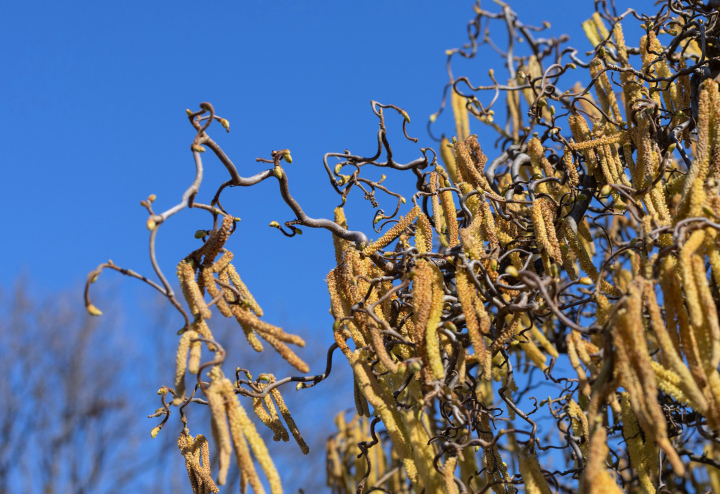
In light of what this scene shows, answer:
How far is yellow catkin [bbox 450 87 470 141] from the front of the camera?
6.90 ft

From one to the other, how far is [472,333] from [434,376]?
0.10m

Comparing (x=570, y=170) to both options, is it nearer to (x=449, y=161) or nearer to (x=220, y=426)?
(x=449, y=161)

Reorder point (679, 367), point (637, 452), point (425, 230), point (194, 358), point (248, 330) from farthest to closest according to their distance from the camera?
point (425, 230), point (637, 452), point (248, 330), point (194, 358), point (679, 367)

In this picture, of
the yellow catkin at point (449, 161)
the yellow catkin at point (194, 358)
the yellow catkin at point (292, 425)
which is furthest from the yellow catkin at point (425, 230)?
the yellow catkin at point (449, 161)

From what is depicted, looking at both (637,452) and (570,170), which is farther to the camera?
(570,170)

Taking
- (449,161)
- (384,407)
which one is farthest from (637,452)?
(449,161)

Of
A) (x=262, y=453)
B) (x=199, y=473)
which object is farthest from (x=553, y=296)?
(x=199, y=473)

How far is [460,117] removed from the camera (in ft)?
6.98

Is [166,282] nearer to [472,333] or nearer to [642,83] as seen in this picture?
[472,333]

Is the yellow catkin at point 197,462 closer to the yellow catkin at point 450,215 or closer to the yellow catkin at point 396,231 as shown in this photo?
the yellow catkin at point 396,231

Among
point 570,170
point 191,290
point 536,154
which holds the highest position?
point 536,154

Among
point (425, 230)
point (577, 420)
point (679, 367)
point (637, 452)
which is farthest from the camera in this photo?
point (577, 420)

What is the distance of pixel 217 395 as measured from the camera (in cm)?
94

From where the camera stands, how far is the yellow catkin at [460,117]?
2.10 m
